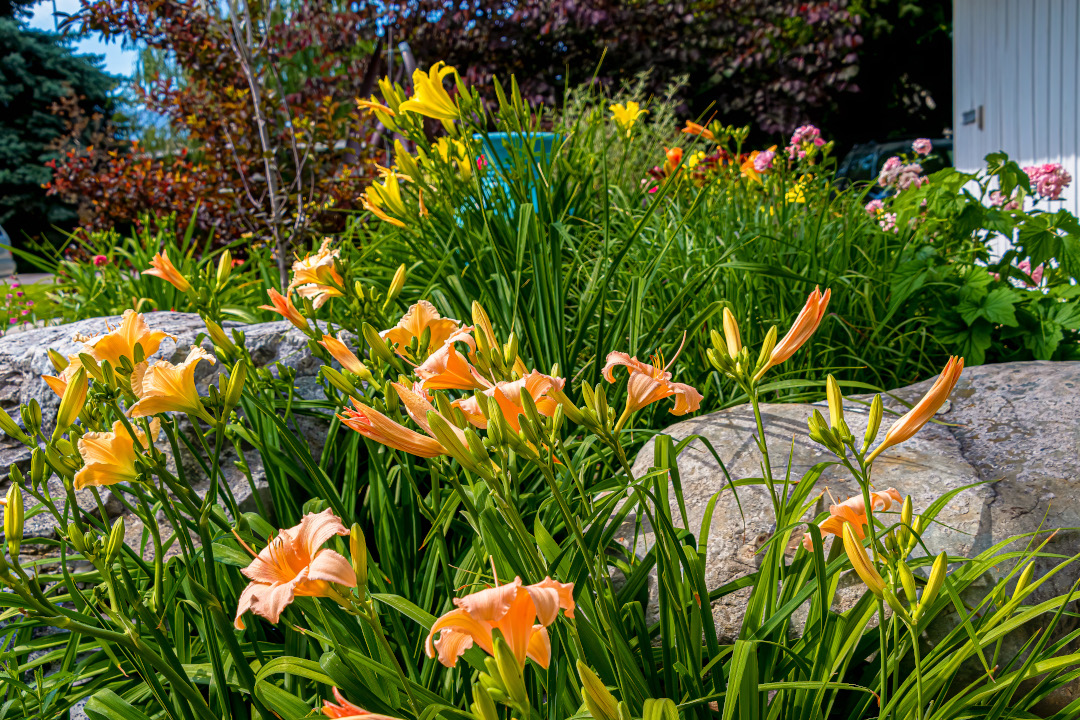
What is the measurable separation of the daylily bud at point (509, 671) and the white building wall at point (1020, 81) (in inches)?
214

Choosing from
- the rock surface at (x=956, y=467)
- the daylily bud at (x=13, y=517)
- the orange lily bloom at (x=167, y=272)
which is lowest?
the rock surface at (x=956, y=467)

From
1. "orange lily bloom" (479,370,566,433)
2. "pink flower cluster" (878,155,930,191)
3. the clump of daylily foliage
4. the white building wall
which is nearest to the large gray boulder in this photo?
the clump of daylily foliage

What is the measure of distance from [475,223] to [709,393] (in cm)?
92

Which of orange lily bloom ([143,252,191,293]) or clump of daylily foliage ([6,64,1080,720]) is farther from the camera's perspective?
orange lily bloom ([143,252,191,293])

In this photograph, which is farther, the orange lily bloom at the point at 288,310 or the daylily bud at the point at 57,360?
the orange lily bloom at the point at 288,310

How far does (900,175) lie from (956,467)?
2.22 meters

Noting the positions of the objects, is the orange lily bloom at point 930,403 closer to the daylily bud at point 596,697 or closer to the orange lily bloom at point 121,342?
the daylily bud at point 596,697

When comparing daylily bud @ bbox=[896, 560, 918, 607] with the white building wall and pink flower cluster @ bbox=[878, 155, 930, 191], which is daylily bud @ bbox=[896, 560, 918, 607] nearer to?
pink flower cluster @ bbox=[878, 155, 930, 191]

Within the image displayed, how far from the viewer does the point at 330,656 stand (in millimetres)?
954

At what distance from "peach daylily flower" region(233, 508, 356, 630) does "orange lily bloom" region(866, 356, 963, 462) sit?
0.56 m

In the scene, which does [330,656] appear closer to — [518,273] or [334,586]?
[334,586]

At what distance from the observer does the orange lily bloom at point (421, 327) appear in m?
1.16

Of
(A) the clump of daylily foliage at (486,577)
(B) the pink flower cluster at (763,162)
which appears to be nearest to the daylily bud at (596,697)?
(A) the clump of daylily foliage at (486,577)

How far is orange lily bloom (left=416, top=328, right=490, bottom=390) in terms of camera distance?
90 cm
